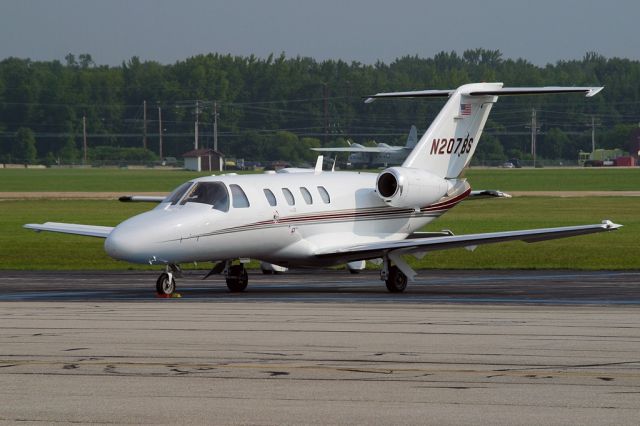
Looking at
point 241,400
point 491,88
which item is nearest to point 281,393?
point 241,400

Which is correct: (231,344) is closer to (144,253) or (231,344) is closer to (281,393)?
(281,393)

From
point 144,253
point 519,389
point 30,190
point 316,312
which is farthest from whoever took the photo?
point 30,190

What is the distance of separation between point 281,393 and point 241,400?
533 millimetres

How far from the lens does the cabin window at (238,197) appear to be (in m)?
26.1

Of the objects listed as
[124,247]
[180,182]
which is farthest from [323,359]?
[180,182]

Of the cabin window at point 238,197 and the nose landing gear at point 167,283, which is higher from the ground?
the cabin window at point 238,197

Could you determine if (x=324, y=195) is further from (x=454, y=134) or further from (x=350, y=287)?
(x=454, y=134)

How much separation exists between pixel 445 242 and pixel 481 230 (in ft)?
80.2

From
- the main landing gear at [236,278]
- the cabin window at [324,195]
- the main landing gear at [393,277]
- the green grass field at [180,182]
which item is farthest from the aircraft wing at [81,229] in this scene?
the green grass field at [180,182]

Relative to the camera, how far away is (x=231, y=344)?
16500 mm

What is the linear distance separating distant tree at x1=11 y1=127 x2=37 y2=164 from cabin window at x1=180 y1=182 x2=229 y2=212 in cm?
17610

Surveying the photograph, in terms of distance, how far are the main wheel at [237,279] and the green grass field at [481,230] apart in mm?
9392

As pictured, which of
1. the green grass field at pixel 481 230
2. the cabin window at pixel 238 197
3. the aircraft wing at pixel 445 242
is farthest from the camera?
the green grass field at pixel 481 230

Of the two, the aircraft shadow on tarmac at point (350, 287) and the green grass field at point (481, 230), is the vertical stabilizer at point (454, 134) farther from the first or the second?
the green grass field at point (481, 230)
